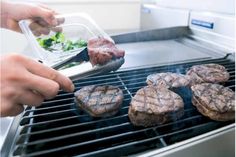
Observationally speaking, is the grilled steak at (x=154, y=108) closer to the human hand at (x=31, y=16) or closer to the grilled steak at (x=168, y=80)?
the grilled steak at (x=168, y=80)

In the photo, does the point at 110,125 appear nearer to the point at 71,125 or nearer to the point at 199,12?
the point at 71,125

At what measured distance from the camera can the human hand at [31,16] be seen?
1084 mm

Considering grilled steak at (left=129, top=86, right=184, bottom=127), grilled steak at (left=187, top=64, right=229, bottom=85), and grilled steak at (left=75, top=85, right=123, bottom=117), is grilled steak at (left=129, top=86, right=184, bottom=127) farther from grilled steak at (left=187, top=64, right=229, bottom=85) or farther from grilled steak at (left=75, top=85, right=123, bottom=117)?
grilled steak at (left=187, top=64, right=229, bottom=85)

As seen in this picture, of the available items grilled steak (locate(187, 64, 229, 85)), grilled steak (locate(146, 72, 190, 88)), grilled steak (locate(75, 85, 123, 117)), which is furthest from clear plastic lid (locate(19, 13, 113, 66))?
grilled steak (locate(187, 64, 229, 85))

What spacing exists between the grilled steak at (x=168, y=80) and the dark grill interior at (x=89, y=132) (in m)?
0.07

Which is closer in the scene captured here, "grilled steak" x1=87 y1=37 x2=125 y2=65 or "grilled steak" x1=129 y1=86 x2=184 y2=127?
"grilled steak" x1=129 y1=86 x2=184 y2=127

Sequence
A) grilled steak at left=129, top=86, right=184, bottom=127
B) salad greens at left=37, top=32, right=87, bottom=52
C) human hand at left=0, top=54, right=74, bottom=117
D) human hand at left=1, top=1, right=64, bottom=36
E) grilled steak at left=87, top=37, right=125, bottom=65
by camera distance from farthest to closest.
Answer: human hand at left=1, top=1, right=64, bottom=36
salad greens at left=37, top=32, right=87, bottom=52
grilled steak at left=87, top=37, right=125, bottom=65
grilled steak at left=129, top=86, right=184, bottom=127
human hand at left=0, top=54, right=74, bottom=117

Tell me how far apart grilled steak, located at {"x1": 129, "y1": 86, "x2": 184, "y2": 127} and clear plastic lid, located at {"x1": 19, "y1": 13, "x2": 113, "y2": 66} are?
297mm

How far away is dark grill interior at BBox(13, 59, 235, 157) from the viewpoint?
1.99 feet

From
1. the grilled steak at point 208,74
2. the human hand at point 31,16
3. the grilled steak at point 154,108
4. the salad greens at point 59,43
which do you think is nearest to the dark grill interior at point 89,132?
the grilled steak at point 154,108

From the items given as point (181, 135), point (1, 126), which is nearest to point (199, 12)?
point (181, 135)

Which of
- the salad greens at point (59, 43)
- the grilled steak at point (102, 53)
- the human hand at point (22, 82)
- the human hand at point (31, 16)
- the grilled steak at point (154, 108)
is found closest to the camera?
the human hand at point (22, 82)

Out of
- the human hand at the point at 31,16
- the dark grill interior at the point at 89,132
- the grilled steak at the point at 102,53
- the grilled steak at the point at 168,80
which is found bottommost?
the dark grill interior at the point at 89,132

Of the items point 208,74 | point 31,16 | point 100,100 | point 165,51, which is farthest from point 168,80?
point 31,16
